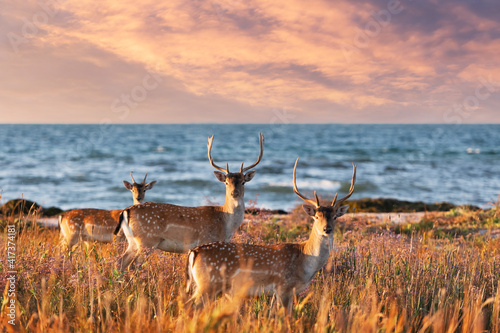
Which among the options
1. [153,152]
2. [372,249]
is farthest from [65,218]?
[153,152]

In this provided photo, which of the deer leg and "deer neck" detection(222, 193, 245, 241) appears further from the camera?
"deer neck" detection(222, 193, 245, 241)

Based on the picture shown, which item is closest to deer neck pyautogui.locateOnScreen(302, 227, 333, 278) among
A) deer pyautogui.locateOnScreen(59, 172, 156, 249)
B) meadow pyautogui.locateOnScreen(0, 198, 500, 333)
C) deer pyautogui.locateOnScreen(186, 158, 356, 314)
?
deer pyautogui.locateOnScreen(186, 158, 356, 314)

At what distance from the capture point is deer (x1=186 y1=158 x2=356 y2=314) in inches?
167

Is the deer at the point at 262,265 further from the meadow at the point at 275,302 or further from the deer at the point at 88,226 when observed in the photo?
the deer at the point at 88,226

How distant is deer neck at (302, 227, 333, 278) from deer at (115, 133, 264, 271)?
5.48 ft

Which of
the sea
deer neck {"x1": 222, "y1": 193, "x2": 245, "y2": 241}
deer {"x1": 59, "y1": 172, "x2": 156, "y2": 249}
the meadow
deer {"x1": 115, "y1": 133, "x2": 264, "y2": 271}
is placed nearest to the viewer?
the meadow

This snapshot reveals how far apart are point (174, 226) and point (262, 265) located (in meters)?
1.82

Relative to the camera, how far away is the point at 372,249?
20.7 ft

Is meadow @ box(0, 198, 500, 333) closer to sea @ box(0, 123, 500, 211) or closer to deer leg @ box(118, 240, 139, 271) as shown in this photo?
deer leg @ box(118, 240, 139, 271)

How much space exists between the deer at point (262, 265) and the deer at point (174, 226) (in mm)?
1469

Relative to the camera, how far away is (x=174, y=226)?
5832 millimetres

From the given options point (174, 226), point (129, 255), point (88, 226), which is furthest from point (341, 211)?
point (88, 226)

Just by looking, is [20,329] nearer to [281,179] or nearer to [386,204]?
[386,204]

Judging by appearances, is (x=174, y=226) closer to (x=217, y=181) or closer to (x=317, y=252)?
(x=317, y=252)
